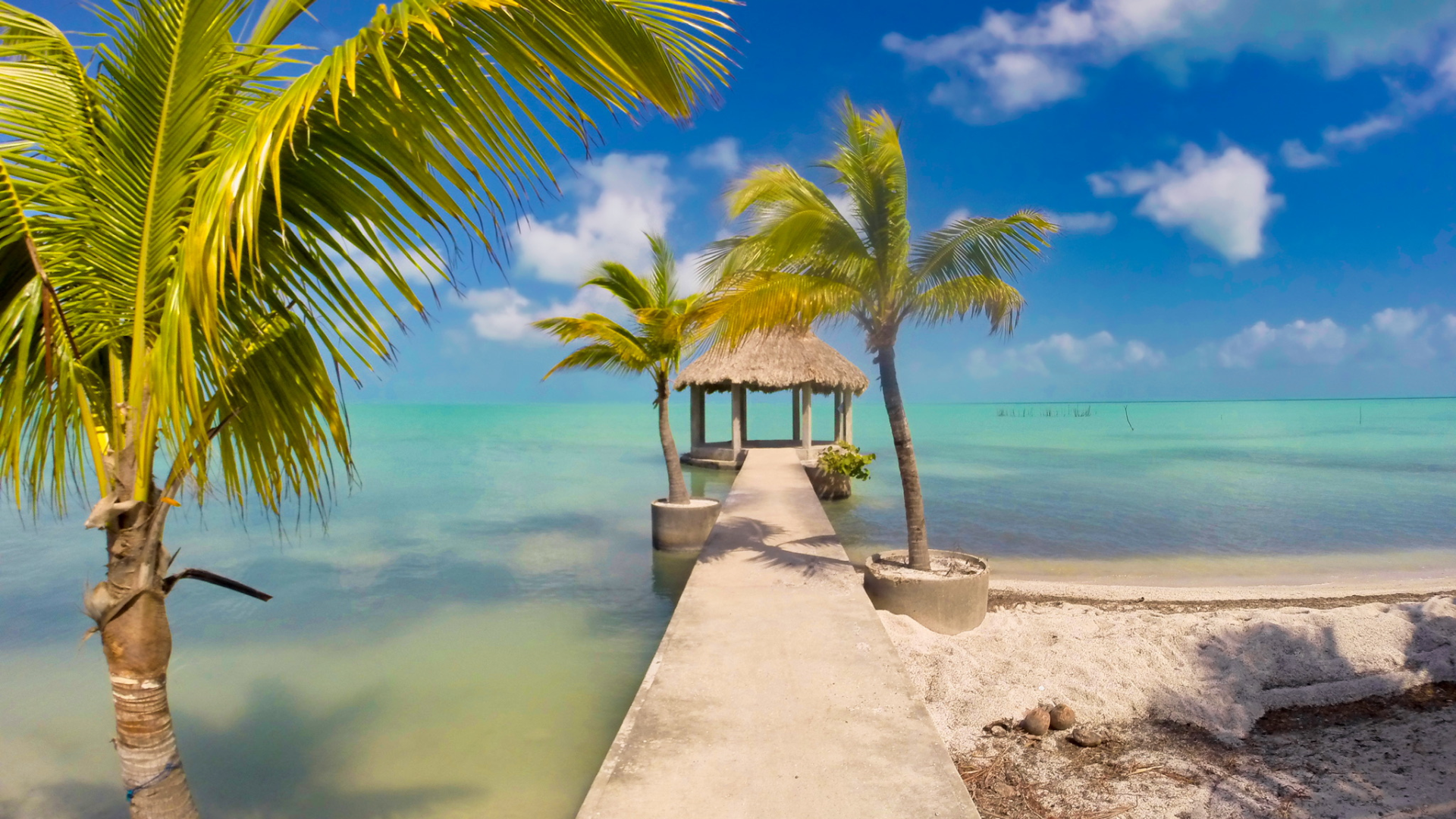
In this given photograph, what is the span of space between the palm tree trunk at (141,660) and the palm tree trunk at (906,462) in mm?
5228

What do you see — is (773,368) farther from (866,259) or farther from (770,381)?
(866,259)

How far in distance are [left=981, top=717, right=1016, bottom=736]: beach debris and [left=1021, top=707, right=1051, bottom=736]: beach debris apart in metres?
0.06

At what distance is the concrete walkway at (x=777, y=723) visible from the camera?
9.21ft

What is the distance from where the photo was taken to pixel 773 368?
58.2ft

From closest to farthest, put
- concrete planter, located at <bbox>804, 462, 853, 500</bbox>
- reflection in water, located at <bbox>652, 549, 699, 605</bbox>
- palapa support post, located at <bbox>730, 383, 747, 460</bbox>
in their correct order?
reflection in water, located at <bbox>652, 549, 699, 605</bbox>, concrete planter, located at <bbox>804, 462, 853, 500</bbox>, palapa support post, located at <bbox>730, 383, 747, 460</bbox>

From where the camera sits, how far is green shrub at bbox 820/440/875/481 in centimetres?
1348

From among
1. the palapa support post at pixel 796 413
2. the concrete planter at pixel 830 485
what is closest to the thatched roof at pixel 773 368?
the palapa support post at pixel 796 413

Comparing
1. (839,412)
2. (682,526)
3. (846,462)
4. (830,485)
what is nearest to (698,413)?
(839,412)

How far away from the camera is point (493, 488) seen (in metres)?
18.2

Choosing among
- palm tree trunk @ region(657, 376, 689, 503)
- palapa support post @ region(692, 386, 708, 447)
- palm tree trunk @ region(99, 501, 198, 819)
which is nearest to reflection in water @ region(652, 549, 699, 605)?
palm tree trunk @ region(657, 376, 689, 503)

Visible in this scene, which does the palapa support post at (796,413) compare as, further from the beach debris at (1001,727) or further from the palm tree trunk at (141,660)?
the palm tree trunk at (141,660)

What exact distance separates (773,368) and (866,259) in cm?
1163

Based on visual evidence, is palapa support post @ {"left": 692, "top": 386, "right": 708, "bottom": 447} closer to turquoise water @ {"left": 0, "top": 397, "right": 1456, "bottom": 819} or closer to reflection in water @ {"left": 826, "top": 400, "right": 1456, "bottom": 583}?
turquoise water @ {"left": 0, "top": 397, "right": 1456, "bottom": 819}

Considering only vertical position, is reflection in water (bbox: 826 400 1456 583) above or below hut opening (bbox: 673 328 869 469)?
below
